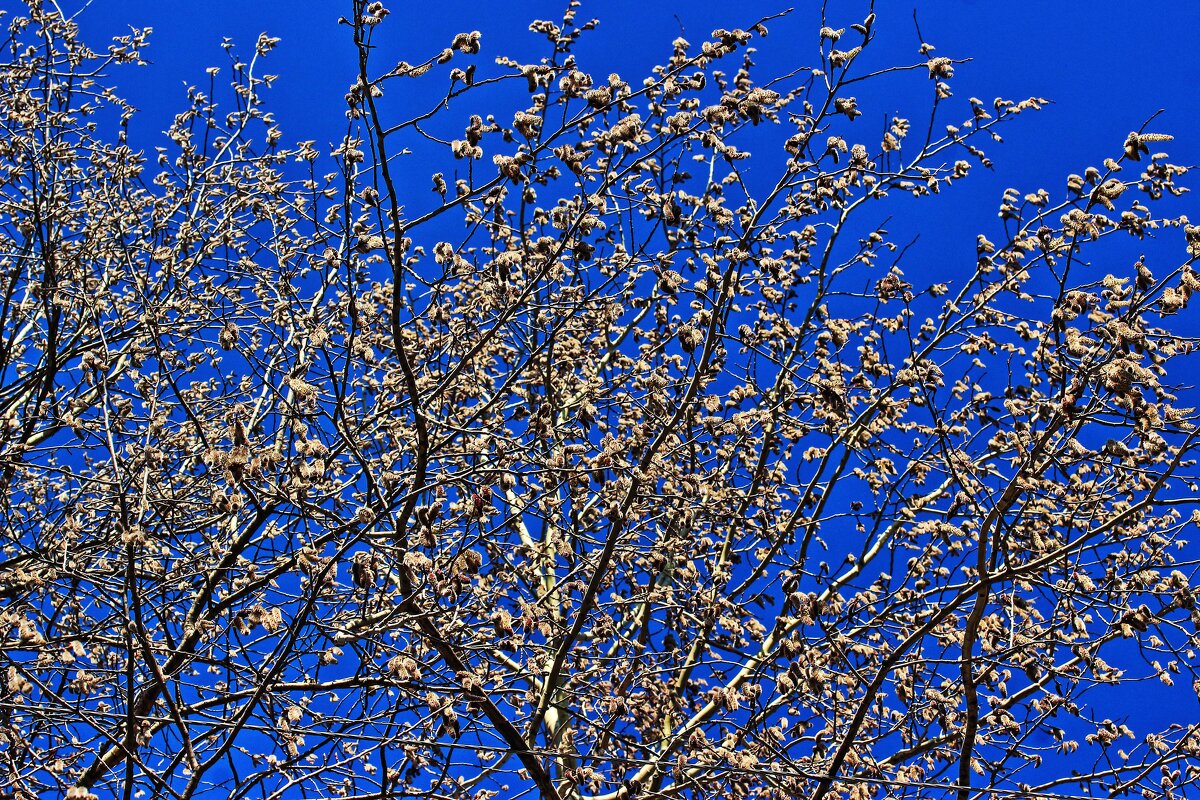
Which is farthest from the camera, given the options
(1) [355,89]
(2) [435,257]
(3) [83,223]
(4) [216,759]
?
(3) [83,223]

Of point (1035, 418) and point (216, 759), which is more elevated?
point (1035, 418)

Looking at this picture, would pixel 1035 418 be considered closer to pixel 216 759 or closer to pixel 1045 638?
A: pixel 1045 638

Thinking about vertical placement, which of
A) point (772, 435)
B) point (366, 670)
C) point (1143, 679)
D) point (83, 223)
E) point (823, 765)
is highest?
point (83, 223)

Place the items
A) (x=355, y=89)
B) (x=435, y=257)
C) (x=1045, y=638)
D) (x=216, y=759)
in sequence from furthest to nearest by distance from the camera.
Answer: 1. (x=1045, y=638)
2. (x=435, y=257)
3. (x=216, y=759)
4. (x=355, y=89)

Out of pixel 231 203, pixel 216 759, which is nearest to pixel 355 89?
pixel 216 759

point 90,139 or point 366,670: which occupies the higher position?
point 90,139

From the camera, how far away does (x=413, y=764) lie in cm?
623

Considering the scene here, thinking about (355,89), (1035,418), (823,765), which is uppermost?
(355,89)

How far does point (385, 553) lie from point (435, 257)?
1670 mm

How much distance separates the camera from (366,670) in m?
6.30

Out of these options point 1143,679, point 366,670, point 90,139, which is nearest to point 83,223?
point 90,139

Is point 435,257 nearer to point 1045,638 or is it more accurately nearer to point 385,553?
point 385,553

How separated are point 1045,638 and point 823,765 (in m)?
1.93

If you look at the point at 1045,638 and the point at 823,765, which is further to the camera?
the point at 1045,638
